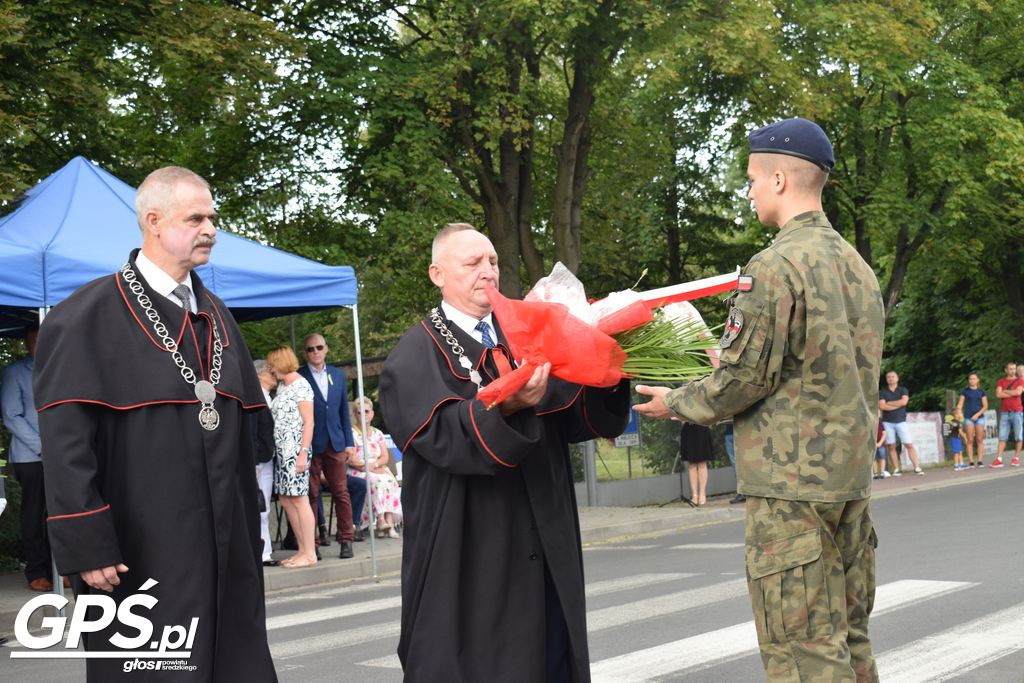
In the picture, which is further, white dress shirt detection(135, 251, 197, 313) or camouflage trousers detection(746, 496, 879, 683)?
white dress shirt detection(135, 251, 197, 313)

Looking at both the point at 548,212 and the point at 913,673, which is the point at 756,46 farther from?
the point at 913,673

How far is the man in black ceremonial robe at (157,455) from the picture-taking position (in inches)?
151

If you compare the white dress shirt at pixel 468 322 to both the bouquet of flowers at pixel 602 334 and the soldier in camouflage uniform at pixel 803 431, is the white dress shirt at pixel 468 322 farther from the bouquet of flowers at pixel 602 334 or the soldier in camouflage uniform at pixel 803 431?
the soldier in camouflage uniform at pixel 803 431

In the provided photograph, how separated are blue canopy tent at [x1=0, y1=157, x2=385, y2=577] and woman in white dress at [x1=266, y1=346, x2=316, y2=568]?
2.03 feet

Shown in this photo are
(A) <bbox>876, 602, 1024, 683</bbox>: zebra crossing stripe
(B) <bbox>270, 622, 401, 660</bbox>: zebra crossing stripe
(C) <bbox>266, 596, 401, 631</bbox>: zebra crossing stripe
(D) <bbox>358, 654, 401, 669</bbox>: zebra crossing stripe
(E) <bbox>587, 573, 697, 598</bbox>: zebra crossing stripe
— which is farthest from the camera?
(E) <bbox>587, 573, 697, 598</bbox>: zebra crossing stripe

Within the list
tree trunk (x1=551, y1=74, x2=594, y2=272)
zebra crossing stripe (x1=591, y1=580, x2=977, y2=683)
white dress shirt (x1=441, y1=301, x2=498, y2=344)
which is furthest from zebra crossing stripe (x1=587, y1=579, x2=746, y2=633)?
tree trunk (x1=551, y1=74, x2=594, y2=272)

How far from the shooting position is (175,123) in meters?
21.8

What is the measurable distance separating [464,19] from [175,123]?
5516 mm

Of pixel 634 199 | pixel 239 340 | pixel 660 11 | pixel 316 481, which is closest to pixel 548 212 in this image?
pixel 634 199

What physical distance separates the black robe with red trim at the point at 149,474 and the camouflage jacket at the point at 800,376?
1.62 meters

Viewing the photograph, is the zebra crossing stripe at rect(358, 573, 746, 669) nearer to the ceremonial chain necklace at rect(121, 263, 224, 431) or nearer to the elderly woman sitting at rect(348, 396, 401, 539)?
the ceremonial chain necklace at rect(121, 263, 224, 431)

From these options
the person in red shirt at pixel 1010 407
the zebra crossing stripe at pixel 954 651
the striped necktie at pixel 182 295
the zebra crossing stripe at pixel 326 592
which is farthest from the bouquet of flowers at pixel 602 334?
the person in red shirt at pixel 1010 407

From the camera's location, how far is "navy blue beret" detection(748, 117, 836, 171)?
3895mm

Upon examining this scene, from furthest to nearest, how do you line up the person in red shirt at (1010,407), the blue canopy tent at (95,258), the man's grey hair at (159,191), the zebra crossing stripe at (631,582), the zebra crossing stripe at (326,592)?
the person in red shirt at (1010,407), the zebra crossing stripe at (326,592), the zebra crossing stripe at (631,582), the blue canopy tent at (95,258), the man's grey hair at (159,191)
